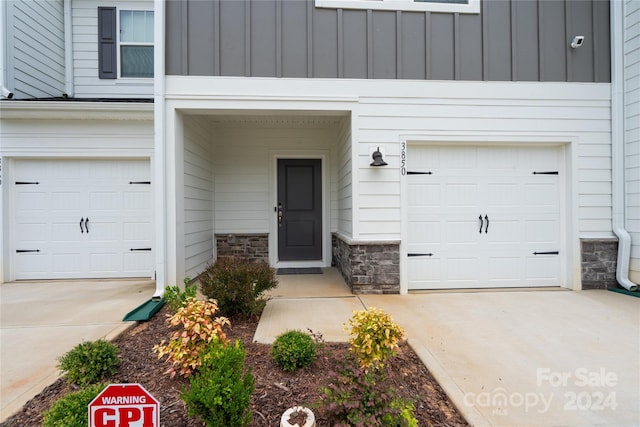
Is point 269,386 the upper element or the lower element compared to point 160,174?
lower

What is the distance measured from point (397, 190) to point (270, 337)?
2.50 m

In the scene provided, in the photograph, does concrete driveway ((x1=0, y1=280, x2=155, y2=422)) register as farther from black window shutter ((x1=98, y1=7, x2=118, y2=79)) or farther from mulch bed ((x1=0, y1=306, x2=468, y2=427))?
black window shutter ((x1=98, y1=7, x2=118, y2=79))

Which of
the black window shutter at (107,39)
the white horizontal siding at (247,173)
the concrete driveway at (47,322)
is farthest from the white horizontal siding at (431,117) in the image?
the black window shutter at (107,39)

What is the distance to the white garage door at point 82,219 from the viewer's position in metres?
4.95

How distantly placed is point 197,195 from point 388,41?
11.8ft

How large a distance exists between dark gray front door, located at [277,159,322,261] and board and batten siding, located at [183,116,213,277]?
4.25 feet

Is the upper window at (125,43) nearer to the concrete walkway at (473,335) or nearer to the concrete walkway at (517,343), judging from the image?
the concrete walkway at (473,335)

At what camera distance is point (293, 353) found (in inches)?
88.3

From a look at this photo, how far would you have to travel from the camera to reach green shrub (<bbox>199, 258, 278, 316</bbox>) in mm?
3184

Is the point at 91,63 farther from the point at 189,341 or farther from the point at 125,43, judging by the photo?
the point at 189,341

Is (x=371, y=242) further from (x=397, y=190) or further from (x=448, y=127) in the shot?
(x=448, y=127)

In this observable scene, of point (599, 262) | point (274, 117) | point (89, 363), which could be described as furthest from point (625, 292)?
point (89, 363)

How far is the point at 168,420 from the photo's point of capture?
5.76 ft

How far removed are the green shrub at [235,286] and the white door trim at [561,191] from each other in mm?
1990
